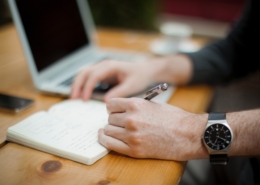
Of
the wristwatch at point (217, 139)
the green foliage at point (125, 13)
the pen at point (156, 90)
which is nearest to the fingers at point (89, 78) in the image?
the pen at point (156, 90)

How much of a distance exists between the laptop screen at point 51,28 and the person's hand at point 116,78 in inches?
5.9

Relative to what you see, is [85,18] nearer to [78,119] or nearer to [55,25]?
[55,25]

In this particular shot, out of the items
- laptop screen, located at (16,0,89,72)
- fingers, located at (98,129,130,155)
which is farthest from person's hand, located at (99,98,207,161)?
laptop screen, located at (16,0,89,72)

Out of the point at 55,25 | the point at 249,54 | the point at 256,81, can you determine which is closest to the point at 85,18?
the point at 55,25

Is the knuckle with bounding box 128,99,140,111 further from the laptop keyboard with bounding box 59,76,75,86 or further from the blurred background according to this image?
the blurred background

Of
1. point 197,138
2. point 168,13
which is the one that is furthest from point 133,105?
point 168,13

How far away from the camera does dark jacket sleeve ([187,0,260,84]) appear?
100 centimetres

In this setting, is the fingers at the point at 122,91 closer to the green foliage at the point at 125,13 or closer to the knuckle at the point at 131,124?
the knuckle at the point at 131,124

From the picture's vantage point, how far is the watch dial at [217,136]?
612 millimetres

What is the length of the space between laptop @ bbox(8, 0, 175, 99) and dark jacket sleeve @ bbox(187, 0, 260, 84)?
253 mm

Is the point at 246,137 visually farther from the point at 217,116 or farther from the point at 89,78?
the point at 89,78

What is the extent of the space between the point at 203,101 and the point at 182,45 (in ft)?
1.44

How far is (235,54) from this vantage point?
1.05m

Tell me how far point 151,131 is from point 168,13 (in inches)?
91.2
